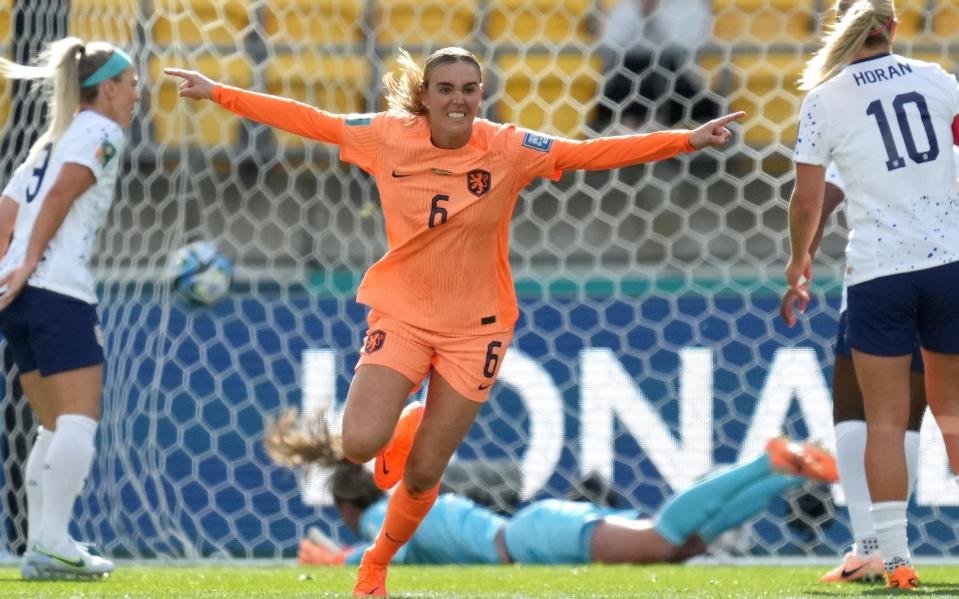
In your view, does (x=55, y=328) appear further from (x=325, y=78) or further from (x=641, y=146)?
(x=325, y=78)

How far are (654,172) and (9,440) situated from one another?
344 centimetres

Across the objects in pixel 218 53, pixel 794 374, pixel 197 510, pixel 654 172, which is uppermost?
pixel 218 53

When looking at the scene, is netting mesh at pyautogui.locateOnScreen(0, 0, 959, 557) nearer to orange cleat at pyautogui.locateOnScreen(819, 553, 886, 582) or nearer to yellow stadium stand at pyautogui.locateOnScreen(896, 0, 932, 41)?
yellow stadium stand at pyautogui.locateOnScreen(896, 0, 932, 41)

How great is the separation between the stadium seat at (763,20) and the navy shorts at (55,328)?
13.3 feet

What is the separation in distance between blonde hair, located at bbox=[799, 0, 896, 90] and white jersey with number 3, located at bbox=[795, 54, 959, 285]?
0.04 meters

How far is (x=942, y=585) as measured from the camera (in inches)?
180

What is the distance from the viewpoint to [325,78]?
7.89 metres

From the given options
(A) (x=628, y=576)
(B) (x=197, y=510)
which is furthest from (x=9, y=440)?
(A) (x=628, y=576)

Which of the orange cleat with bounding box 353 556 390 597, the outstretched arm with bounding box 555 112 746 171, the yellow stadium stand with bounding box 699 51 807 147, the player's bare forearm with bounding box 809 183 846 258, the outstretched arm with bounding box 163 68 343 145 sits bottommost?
Answer: the orange cleat with bounding box 353 556 390 597

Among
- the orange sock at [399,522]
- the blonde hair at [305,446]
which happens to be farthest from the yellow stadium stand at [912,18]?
the orange sock at [399,522]

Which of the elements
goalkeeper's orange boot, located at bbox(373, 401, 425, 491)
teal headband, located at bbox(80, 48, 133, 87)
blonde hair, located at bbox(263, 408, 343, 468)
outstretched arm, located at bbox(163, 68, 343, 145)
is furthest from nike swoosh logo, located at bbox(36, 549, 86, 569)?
outstretched arm, located at bbox(163, 68, 343, 145)

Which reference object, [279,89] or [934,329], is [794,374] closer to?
[934,329]

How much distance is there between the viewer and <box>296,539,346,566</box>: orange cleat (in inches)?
240

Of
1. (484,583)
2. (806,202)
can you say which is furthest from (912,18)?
(484,583)
